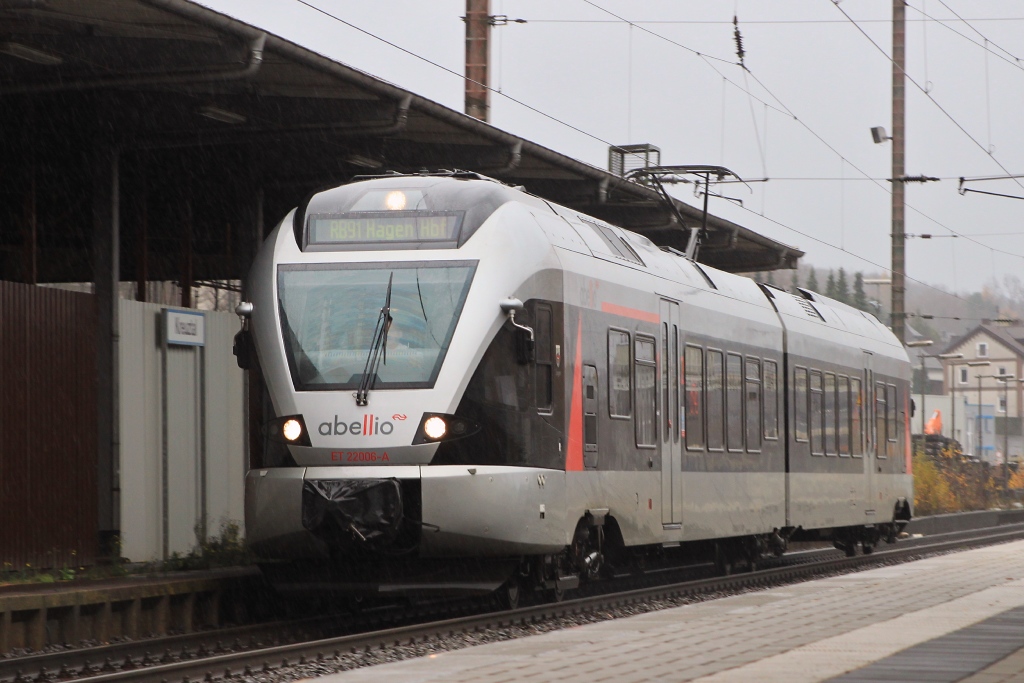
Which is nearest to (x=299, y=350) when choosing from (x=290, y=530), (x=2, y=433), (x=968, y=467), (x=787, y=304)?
(x=290, y=530)

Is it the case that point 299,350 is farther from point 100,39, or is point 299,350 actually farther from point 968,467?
point 968,467

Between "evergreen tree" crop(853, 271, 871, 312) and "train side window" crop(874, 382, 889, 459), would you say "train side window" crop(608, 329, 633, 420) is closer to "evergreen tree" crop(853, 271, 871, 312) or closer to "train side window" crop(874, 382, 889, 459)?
"train side window" crop(874, 382, 889, 459)

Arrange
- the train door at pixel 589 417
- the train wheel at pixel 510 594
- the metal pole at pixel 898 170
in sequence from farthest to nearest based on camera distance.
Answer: the metal pole at pixel 898 170
the train door at pixel 589 417
the train wheel at pixel 510 594

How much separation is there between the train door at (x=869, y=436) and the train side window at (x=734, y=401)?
221 inches

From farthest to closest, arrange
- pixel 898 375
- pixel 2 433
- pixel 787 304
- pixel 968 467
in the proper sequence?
→ pixel 968 467 < pixel 898 375 < pixel 787 304 < pixel 2 433

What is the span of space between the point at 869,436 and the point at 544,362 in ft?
37.2

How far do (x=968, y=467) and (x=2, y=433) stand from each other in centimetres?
3329

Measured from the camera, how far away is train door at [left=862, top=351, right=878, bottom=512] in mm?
22719

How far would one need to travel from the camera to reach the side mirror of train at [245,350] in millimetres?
12762

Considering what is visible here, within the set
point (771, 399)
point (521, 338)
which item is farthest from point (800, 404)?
point (521, 338)

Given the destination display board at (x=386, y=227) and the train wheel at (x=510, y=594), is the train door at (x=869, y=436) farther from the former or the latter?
the destination display board at (x=386, y=227)

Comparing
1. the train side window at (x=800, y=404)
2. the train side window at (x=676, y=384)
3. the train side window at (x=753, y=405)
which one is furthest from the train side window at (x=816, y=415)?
the train side window at (x=676, y=384)

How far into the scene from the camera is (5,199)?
1686cm

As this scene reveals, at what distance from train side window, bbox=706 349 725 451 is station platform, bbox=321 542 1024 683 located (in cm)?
290
